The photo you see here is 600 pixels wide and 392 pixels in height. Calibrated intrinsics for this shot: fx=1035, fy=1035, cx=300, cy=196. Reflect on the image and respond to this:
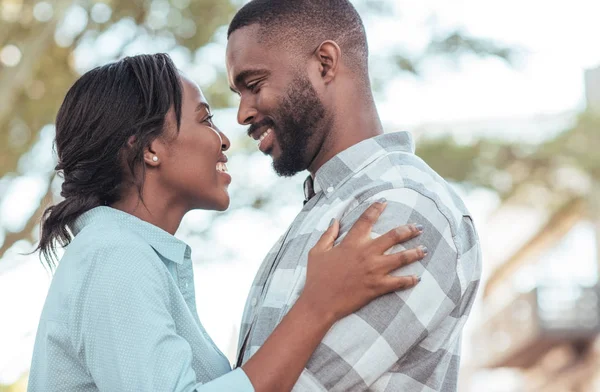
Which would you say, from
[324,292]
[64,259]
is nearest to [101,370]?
[64,259]

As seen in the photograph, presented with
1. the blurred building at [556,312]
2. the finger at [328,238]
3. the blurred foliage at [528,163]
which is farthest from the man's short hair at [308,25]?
the blurred building at [556,312]

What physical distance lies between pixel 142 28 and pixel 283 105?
5.44m

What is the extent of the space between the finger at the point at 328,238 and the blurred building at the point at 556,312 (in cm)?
1048

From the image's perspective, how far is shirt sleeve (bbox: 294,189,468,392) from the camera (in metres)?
2.07

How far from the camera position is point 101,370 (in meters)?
1.97

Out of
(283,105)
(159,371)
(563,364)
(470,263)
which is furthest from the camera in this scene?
(563,364)

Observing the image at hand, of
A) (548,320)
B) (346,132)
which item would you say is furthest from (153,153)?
(548,320)

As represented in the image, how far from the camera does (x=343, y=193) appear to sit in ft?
7.81

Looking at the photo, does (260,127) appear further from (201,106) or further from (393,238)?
(393,238)

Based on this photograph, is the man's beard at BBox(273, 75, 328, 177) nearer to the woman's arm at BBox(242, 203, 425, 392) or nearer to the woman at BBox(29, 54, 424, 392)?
the woman at BBox(29, 54, 424, 392)

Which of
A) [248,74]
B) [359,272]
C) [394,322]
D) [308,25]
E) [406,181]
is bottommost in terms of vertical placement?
[394,322]

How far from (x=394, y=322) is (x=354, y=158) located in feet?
1.84

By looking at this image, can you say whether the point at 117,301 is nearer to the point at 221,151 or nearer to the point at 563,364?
the point at 221,151

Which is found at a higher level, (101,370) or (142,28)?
(142,28)
